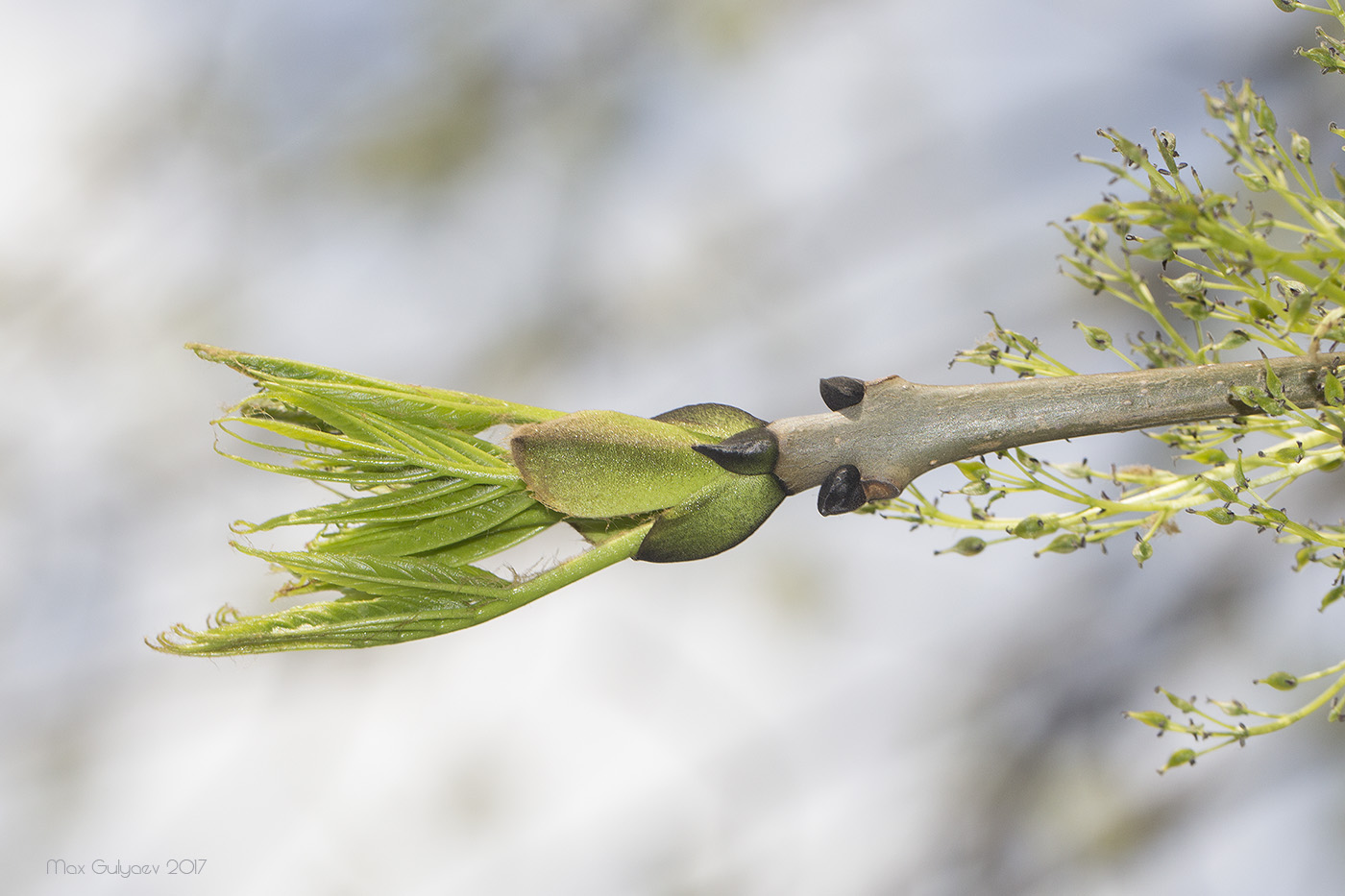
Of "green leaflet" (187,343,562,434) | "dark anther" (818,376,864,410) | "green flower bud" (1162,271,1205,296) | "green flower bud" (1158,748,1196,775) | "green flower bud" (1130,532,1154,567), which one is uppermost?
"green leaflet" (187,343,562,434)

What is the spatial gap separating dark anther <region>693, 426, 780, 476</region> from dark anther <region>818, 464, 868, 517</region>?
41 millimetres

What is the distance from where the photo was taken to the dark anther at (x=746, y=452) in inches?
22.8

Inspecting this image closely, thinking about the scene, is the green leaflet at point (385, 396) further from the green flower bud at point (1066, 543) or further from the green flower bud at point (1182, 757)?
the green flower bud at point (1182, 757)

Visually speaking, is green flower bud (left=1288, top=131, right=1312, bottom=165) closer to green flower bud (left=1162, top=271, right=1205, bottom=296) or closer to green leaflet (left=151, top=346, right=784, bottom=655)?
green flower bud (left=1162, top=271, right=1205, bottom=296)

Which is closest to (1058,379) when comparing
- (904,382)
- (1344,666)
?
(904,382)

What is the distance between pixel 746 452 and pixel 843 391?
0.08 m

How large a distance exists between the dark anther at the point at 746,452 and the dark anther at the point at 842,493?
0.04m

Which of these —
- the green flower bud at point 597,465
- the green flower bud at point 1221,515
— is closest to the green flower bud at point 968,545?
→ the green flower bud at point 1221,515

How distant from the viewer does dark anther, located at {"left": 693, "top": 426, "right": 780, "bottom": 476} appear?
0.58 meters

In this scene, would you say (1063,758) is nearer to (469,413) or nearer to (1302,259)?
(1302,259)

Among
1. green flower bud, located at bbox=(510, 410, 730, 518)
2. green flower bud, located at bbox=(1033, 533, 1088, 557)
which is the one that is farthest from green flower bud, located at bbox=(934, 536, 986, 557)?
green flower bud, located at bbox=(510, 410, 730, 518)

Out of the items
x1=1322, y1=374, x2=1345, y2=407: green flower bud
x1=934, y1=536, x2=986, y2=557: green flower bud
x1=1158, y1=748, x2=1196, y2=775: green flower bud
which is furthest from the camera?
x1=934, y1=536, x2=986, y2=557: green flower bud

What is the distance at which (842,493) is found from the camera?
23.3 inches

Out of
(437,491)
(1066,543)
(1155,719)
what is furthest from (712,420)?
(1155,719)
